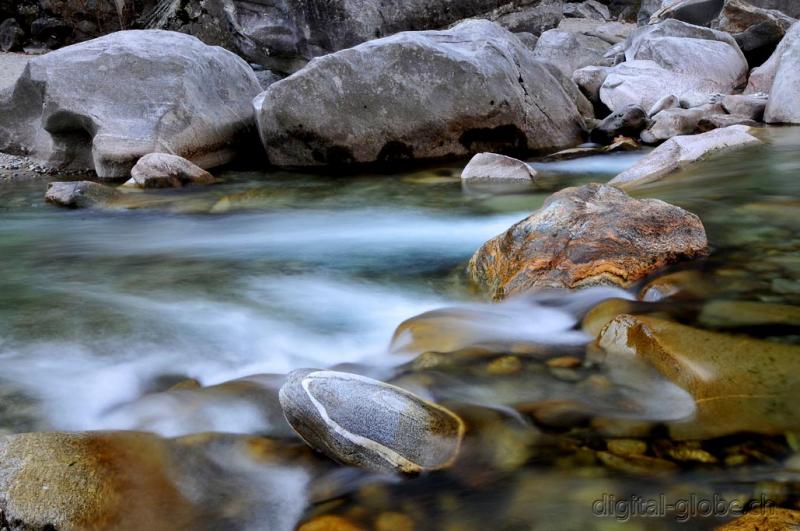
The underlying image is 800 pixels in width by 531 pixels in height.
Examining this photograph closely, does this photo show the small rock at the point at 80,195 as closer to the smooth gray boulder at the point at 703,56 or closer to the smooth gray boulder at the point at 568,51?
the smooth gray boulder at the point at 703,56

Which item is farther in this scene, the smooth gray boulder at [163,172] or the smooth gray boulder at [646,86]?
the smooth gray boulder at [646,86]

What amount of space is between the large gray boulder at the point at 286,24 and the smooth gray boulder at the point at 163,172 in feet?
29.8

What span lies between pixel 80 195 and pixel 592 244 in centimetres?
551

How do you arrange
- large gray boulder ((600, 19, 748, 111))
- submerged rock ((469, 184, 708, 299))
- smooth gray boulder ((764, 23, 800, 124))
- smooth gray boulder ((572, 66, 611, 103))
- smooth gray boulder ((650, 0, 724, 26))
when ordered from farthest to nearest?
1. smooth gray boulder ((650, 0, 724, 26))
2. smooth gray boulder ((572, 66, 611, 103))
3. large gray boulder ((600, 19, 748, 111))
4. smooth gray boulder ((764, 23, 800, 124))
5. submerged rock ((469, 184, 708, 299))

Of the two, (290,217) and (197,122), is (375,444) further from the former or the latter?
(197,122)

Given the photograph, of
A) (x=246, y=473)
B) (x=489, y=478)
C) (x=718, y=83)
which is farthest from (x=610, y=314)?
(x=718, y=83)

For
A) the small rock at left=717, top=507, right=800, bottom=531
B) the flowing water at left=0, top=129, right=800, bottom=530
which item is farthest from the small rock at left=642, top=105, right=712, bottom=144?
the small rock at left=717, top=507, right=800, bottom=531

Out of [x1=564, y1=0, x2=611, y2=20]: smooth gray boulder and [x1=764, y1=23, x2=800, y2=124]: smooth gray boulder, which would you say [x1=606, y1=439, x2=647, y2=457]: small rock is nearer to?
[x1=764, y1=23, x2=800, y2=124]: smooth gray boulder

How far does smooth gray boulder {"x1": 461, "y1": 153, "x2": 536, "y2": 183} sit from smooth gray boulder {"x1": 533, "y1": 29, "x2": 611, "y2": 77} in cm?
818

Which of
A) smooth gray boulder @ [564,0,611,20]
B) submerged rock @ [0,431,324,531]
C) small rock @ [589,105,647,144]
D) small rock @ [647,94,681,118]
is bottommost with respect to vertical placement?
small rock @ [589,105,647,144]

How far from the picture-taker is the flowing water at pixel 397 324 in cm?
190

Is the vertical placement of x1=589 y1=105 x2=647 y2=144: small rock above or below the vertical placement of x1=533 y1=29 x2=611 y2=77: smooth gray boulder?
below

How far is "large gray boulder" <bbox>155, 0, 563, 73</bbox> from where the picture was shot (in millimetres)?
15836

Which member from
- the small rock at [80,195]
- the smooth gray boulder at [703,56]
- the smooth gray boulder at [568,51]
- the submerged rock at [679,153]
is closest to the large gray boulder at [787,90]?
the submerged rock at [679,153]
